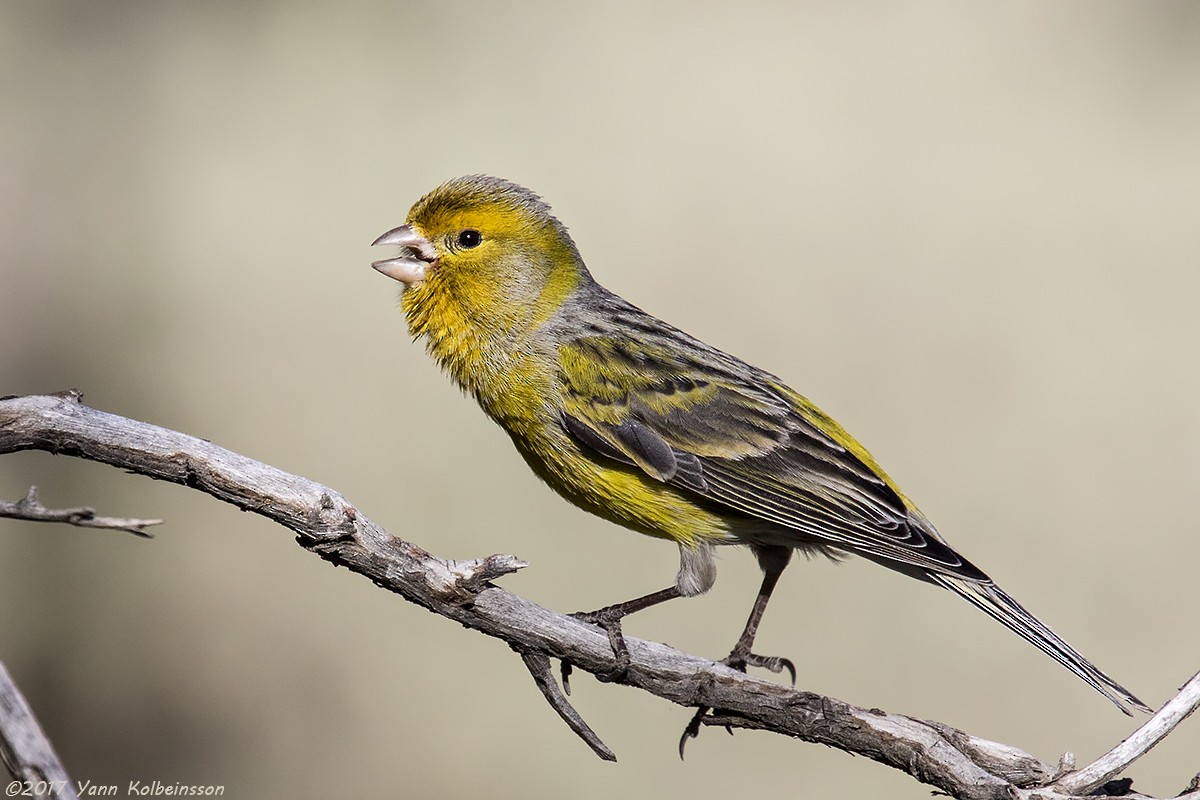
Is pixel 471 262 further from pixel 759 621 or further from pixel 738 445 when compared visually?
pixel 759 621

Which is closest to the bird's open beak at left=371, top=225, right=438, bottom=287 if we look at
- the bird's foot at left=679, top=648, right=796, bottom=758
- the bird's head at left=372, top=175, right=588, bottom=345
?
the bird's head at left=372, top=175, right=588, bottom=345

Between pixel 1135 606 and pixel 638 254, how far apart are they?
3.60 m

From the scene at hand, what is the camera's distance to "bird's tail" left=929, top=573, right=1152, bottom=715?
374 cm

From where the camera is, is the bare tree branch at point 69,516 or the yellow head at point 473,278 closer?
the bare tree branch at point 69,516

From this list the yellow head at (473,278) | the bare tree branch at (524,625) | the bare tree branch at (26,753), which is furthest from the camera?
the yellow head at (473,278)

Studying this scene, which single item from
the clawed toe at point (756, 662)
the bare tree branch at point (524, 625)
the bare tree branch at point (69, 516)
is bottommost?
the bare tree branch at point (69, 516)

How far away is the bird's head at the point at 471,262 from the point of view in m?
4.41

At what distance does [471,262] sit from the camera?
4.45 meters

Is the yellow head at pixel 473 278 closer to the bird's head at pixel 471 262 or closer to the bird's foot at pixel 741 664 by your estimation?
the bird's head at pixel 471 262

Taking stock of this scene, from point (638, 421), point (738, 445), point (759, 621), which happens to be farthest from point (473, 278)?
point (759, 621)

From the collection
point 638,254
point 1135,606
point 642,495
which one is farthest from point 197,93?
point 1135,606

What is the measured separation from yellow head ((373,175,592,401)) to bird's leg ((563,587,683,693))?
3.00ft

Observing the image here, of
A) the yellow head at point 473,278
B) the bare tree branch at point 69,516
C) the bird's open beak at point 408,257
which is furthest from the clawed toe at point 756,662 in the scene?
the bare tree branch at point 69,516

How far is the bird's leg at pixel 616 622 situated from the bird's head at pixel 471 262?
1.11 meters
